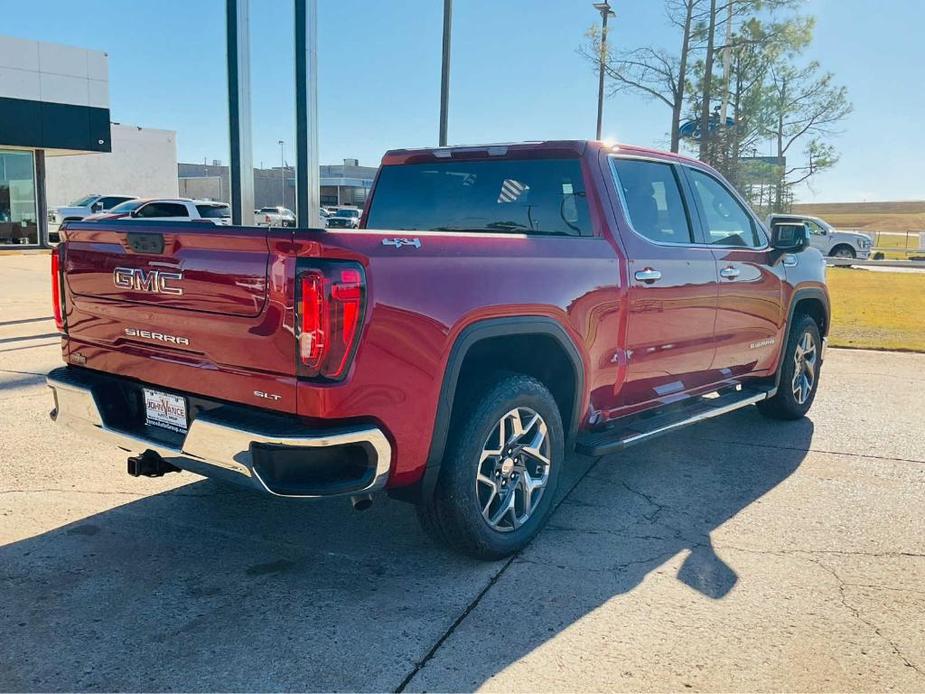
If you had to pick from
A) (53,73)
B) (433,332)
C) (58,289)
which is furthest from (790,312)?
(53,73)

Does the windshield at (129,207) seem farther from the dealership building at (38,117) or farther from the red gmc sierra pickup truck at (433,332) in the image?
the red gmc sierra pickup truck at (433,332)

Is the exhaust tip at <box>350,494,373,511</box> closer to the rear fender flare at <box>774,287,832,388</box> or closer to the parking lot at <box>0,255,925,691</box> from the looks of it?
the parking lot at <box>0,255,925,691</box>

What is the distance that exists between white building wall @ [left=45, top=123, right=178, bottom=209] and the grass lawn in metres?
35.6

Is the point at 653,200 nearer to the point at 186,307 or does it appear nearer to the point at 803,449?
the point at 803,449

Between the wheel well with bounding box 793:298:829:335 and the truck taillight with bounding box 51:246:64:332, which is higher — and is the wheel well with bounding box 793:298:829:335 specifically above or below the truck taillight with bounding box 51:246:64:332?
below

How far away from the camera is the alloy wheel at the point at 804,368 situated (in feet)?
21.8

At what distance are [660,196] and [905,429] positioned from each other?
3081mm

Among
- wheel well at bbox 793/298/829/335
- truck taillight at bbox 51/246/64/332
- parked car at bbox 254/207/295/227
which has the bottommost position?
wheel well at bbox 793/298/829/335

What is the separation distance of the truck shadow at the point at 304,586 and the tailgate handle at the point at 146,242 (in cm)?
140

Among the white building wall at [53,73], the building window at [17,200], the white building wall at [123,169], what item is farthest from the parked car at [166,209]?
the white building wall at [123,169]

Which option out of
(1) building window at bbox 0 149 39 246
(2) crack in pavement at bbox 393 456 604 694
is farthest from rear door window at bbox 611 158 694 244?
(1) building window at bbox 0 149 39 246

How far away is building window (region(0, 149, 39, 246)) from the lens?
30406 millimetres

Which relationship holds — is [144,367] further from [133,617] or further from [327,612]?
[327,612]

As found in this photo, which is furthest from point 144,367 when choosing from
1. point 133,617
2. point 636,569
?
point 636,569
